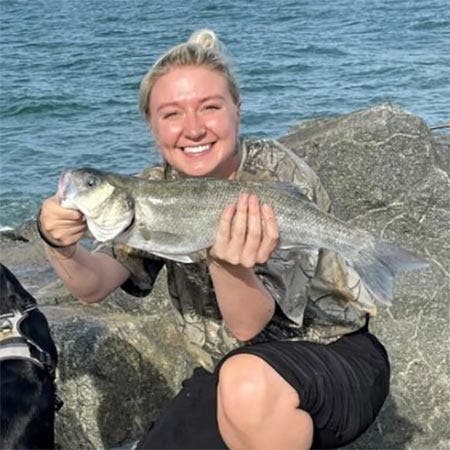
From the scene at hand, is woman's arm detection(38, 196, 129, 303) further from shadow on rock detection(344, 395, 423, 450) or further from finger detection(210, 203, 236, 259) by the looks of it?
shadow on rock detection(344, 395, 423, 450)

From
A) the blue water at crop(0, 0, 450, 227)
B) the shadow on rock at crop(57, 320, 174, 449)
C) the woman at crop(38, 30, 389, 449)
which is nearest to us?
the woman at crop(38, 30, 389, 449)

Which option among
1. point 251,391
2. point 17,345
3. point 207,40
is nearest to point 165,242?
point 251,391

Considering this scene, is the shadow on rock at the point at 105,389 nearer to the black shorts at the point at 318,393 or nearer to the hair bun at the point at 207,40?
the black shorts at the point at 318,393

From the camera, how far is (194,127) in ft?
12.9

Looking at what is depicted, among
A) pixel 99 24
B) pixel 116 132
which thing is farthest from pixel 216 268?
pixel 99 24

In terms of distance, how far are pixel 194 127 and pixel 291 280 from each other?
70 centimetres

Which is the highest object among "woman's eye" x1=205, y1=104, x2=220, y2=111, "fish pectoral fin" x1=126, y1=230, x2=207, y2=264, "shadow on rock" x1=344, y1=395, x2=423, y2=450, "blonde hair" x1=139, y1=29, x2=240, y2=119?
"blonde hair" x1=139, y1=29, x2=240, y2=119

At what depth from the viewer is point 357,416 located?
3.89 metres

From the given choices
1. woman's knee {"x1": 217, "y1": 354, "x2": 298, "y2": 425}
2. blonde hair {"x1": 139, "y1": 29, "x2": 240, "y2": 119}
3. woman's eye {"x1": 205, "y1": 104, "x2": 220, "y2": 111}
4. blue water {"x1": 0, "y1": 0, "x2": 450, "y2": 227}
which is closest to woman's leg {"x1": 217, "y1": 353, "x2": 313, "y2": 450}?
woman's knee {"x1": 217, "y1": 354, "x2": 298, "y2": 425}

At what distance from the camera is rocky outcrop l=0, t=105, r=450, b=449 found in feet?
16.2

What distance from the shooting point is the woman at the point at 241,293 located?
362 cm

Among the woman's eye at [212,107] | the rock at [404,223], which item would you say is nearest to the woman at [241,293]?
the woman's eye at [212,107]

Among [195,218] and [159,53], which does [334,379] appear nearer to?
[195,218]

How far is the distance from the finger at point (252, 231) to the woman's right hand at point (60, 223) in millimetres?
598
